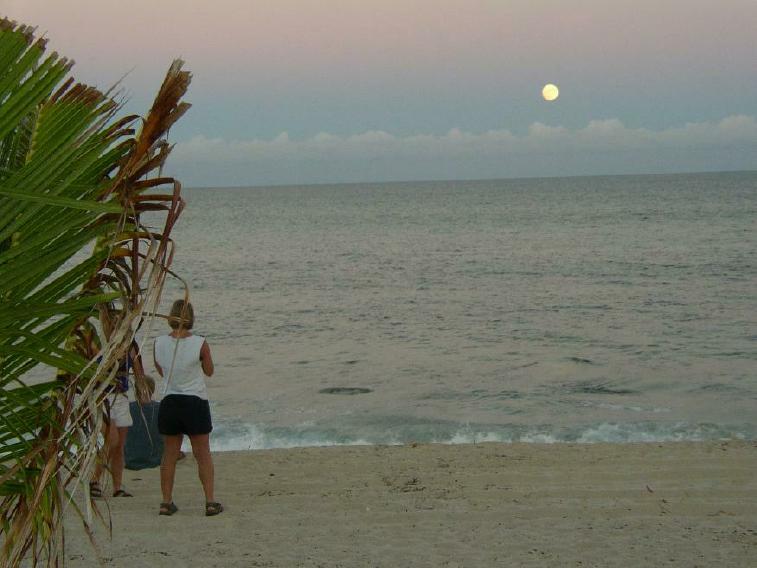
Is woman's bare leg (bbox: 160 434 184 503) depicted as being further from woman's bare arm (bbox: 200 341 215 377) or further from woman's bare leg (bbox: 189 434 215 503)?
woman's bare arm (bbox: 200 341 215 377)

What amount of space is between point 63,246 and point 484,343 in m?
16.5

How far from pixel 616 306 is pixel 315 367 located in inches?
403

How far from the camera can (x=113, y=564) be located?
5891 mm

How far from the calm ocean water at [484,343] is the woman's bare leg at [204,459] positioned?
3.87 metres

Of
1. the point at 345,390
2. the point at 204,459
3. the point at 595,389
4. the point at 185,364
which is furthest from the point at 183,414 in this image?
the point at 595,389

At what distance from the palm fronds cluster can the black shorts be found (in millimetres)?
4308

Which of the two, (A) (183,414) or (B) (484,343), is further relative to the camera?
(B) (484,343)

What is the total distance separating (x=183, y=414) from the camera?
627 cm

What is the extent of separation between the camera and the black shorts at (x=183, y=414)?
6.24 m

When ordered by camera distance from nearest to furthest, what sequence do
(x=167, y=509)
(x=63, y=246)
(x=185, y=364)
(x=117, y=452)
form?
(x=63, y=246), (x=185, y=364), (x=167, y=509), (x=117, y=452)

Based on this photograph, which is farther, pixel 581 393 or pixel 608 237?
pixel 608 237

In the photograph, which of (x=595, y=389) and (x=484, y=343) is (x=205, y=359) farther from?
(x=484, y=343)

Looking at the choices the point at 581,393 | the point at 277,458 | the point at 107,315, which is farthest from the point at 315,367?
the point at 107,315

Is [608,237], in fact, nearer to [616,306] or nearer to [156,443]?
[616,306]
